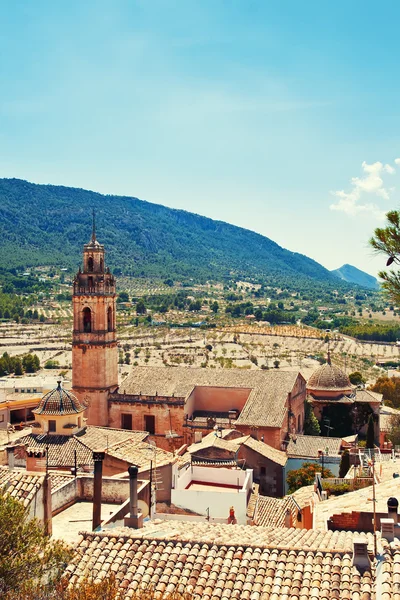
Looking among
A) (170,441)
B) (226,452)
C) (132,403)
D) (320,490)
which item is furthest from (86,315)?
(320,490)

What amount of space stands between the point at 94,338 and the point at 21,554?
25.0 meters

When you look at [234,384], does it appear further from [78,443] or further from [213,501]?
[213,501]

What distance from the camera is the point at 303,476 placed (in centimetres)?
2686

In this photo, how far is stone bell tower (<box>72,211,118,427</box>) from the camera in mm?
33469

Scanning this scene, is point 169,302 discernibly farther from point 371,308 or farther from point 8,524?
point 8,524

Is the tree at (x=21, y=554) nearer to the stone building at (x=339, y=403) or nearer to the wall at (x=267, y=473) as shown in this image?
the wall at (x=267, y=473)

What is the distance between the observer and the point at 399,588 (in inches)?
334

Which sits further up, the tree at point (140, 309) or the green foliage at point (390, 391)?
the tree at point (140, 309)

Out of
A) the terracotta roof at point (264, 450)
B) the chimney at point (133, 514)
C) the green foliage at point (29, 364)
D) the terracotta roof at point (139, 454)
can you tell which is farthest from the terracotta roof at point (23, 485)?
the green foliage at point (29, 364)

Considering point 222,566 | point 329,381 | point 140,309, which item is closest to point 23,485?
point 222,566

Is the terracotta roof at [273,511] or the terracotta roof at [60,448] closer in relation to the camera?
the terracotta roof at [273,511]

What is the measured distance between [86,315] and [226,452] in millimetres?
11576

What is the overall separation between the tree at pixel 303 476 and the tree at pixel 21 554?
59.8 feet

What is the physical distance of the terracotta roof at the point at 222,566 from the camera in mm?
9219
